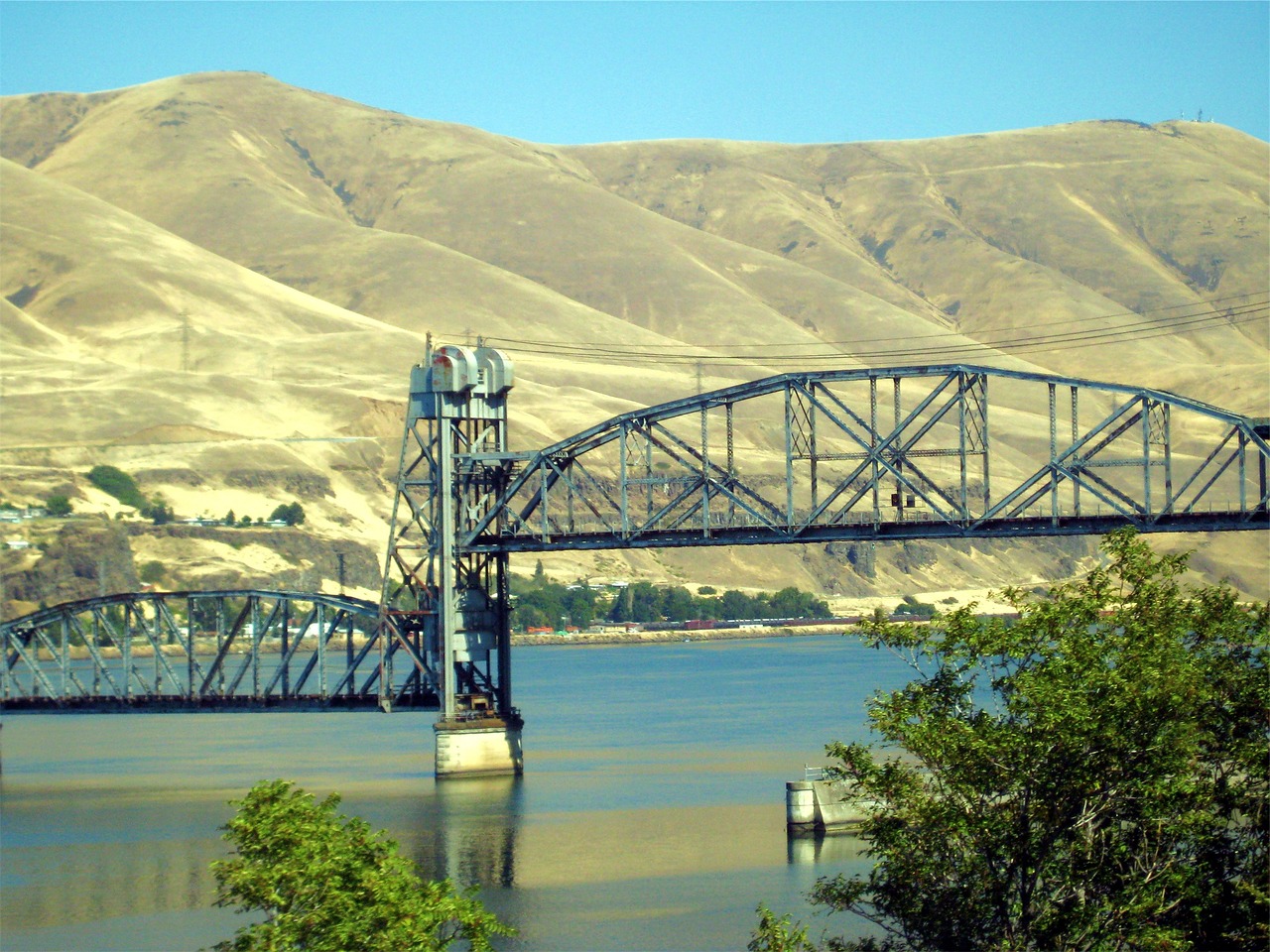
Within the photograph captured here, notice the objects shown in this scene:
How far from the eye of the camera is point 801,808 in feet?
207

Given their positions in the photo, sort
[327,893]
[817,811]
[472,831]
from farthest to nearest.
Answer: [472,831], [817,811], [327,893]

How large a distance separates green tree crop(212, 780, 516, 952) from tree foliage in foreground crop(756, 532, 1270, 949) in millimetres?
6218

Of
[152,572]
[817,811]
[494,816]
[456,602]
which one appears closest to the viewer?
[817,811]

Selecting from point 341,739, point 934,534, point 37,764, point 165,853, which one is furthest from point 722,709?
point 165,853

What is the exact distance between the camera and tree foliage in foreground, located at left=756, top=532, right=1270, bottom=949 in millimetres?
29969

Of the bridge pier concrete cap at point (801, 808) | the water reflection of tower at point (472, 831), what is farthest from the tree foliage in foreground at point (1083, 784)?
the bridge pier concrete cap at point (801, 808)

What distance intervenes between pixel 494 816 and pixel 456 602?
11606 mm

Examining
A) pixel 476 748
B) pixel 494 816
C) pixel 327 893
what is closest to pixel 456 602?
pixel 476 748

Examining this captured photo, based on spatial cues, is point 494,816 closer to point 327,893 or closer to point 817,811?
point 817,811

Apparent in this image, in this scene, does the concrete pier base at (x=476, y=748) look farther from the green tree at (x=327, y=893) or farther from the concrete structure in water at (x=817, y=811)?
the green tree at (x=327, y=893)

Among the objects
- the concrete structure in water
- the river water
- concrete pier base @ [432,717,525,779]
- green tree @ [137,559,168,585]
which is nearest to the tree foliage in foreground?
the river water

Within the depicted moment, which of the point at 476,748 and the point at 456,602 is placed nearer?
the point at 476,748

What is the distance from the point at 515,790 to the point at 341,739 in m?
32.0

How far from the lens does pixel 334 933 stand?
32031 millimetres
